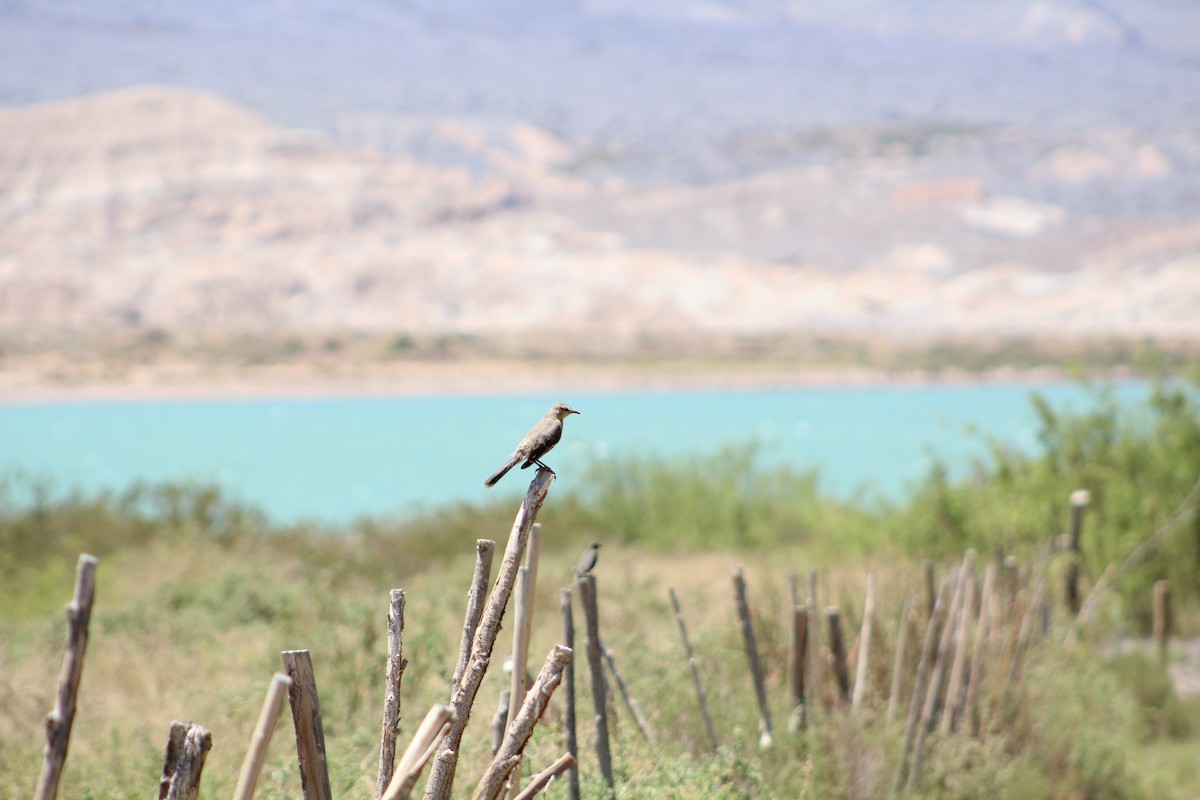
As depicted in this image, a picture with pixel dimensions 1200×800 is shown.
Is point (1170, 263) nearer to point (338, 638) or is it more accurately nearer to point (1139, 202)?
point (1139, 202)

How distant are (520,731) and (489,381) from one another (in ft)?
181

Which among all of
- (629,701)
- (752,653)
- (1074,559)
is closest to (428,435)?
(1074,559)

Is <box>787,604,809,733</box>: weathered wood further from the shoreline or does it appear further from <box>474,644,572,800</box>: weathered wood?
the shoreline

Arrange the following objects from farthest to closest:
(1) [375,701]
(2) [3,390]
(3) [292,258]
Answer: (3) [292,258] < (2) [3,390] < (1) [375,701]

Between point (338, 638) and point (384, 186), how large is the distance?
97.4 metres

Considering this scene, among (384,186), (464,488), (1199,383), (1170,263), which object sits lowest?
(464,488)

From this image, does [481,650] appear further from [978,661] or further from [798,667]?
[978,661]

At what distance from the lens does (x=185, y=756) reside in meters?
2.03

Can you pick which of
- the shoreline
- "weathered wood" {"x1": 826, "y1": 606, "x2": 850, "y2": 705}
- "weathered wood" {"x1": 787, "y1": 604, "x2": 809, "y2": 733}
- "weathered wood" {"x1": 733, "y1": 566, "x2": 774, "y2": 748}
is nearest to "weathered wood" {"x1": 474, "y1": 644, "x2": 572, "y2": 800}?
"weathered wood" {"x1": 733, "y1": 566, "x2": 774, "y2": 748}

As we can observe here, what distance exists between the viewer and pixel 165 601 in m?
7.84

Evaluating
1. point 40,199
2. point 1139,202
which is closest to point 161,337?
point 40,199

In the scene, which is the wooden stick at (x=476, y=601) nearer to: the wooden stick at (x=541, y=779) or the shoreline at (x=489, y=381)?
the wooden stick at (x=541, y=779)

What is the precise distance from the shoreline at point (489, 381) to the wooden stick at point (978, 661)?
4822 cm

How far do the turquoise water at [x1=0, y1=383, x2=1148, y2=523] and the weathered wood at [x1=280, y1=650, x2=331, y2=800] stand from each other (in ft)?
41.2
